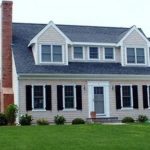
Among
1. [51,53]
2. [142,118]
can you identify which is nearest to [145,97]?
[142,118]

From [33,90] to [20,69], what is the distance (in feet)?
5.95

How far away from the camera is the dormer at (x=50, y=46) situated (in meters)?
33.4

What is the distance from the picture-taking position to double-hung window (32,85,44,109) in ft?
104

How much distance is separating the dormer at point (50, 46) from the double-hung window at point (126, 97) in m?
5.01

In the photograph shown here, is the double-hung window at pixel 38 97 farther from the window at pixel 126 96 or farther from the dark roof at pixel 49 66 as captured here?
the window at pixel 126 96

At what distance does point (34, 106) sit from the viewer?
1246 inches

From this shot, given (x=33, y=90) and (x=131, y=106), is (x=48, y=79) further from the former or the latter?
(x=131, y=106)

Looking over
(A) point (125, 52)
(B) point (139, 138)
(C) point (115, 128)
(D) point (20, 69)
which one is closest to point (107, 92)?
(A) point (125, 52)

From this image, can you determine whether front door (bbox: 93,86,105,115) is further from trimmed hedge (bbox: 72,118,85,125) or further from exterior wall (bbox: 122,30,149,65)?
exterior wall (bbox: 122,30,149,65)

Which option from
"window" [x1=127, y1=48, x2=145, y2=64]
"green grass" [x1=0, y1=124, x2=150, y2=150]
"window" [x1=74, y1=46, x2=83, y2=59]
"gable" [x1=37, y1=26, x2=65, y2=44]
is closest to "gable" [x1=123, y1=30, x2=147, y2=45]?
"window" [x1=127, y1=48, x2=145, y2=64]

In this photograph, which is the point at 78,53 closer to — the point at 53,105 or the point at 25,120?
the point at 53,105

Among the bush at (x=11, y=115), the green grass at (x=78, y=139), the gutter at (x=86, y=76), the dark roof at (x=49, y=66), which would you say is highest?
the dark roof at (x=49, y=66)

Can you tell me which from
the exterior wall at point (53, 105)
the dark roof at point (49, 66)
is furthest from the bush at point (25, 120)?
the dark roof at point (49, 66)

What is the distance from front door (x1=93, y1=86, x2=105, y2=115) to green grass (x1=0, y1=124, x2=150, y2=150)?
959 centimetres
